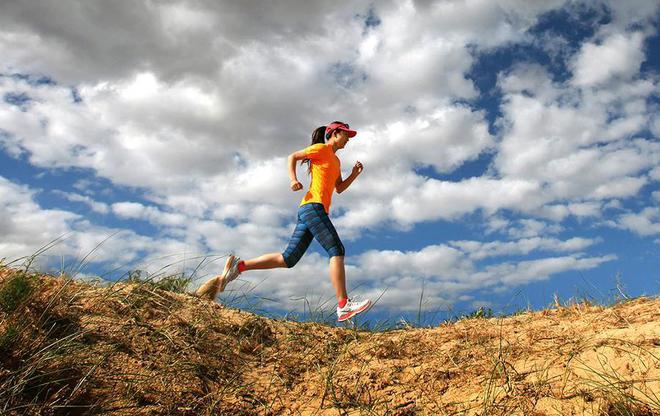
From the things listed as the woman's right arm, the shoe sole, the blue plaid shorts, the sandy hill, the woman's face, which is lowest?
the sandy hill

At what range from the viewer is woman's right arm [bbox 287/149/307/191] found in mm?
5480

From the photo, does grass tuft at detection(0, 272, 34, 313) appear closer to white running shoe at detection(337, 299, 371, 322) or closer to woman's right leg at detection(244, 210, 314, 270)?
woman's right leg at detection(244, 210, 314, 270)

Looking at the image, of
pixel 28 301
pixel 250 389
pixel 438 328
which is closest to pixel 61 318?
pixel 28 301

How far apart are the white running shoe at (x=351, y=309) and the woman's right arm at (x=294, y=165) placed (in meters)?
1.23

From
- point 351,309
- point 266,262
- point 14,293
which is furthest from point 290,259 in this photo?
point 14,293

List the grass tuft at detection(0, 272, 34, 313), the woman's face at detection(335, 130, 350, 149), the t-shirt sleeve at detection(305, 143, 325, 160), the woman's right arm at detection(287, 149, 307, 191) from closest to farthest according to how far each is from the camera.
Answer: the grass tuft at detection(0, 272, 34, 313) → the woman's right arm at detection(287, 149, 307, 191) → the t-shirt sleeve at detection(305, 143, 325, 160) → the woman's face at detection(335, 130, 350, 149)

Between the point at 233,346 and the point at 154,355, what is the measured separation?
0.60 m

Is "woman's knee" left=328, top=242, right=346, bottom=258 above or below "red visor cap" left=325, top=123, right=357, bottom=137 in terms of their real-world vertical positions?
below

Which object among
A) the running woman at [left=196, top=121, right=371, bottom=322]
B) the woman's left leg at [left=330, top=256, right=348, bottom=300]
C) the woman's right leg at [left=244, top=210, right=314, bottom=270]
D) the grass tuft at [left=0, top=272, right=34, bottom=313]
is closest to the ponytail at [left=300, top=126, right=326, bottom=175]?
the running woman at [left=196, top=121, right=371, bottom=322]

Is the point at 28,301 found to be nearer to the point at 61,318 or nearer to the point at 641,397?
the point at 61,318

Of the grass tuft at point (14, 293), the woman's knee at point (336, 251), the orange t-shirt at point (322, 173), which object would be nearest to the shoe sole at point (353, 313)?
the woman's knee at point (336, 251)

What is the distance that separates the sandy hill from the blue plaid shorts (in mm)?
941

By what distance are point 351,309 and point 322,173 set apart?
1.44 metres

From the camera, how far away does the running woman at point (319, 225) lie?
17.5 ft
